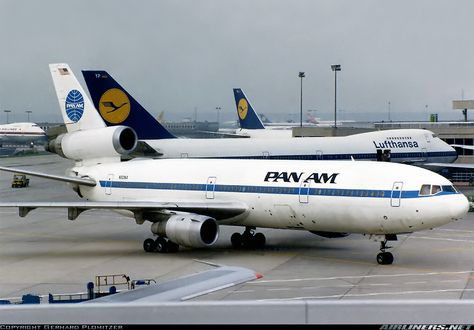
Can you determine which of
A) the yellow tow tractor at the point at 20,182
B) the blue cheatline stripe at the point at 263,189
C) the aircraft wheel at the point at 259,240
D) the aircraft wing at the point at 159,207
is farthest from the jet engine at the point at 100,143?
the yellow tow tractor at the point at 20,182

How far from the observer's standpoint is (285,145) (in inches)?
2120

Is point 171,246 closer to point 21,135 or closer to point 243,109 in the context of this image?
point 243,109

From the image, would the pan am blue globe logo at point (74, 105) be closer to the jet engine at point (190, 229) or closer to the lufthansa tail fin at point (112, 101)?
the lufthansa tail fin at point (112, 101)

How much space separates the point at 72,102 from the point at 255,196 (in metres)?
14.2

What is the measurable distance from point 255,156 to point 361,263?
77.3 ft

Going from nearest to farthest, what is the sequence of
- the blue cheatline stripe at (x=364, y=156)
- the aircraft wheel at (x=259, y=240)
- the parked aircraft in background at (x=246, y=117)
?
the aircraft wheel at (x=259, y=240)
the blue cheatline stripe at (x=364, y=156)
the parked aircraft in background at (x=246, y=117)

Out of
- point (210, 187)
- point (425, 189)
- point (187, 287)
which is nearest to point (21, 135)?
point (210, 187)

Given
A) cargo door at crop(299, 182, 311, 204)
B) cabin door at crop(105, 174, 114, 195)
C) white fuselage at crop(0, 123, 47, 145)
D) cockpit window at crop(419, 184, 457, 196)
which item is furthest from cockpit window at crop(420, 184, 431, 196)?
white fuselage at crop(0, 123, 47, 145)

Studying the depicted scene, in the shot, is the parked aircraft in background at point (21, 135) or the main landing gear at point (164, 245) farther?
the parked aircraft in background at point (21, 135)

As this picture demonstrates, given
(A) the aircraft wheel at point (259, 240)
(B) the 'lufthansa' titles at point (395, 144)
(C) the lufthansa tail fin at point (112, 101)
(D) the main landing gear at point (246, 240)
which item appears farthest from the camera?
(B) the 'lufthansa' titles at point (395, 144)

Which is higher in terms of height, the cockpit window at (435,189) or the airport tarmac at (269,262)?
the cockpit window at (435,189)

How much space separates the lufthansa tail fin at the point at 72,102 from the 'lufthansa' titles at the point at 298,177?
12798mm

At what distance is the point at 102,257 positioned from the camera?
32250mm

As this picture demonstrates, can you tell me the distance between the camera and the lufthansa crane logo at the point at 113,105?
48.8 metres
